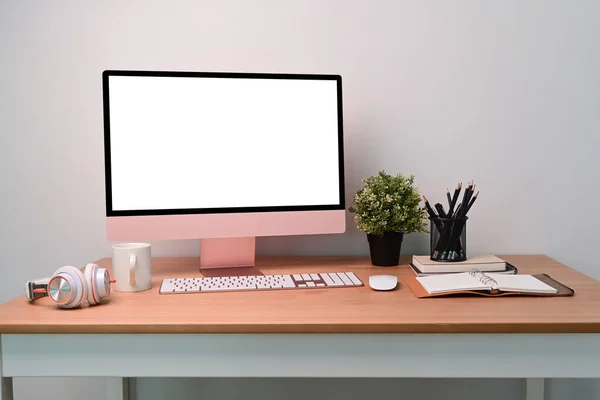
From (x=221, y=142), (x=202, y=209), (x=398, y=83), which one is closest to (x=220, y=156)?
(x=221, y=142)

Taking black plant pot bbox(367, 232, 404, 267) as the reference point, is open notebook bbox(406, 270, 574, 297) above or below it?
below

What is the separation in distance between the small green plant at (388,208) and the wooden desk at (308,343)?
441mm

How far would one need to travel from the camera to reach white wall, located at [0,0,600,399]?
162 centimetres

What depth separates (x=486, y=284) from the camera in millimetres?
1174

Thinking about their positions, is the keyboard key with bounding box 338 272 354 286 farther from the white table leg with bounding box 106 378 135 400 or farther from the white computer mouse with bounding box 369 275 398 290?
the white table leg with bounding box 106 378 135 400

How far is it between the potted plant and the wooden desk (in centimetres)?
44

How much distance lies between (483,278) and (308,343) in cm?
47

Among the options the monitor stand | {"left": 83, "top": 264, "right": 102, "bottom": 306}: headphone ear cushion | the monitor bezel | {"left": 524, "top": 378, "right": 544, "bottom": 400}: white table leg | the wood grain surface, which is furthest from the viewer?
{"left": 524, "top": 378, "right": 544, "bottom": 400}: white table leg

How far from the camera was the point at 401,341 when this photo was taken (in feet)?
3.25

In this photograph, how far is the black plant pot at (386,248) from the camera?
1.46 metres

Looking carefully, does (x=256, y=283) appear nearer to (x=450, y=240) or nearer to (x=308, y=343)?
(x=308, y=343)

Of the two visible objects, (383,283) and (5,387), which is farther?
(383,283)

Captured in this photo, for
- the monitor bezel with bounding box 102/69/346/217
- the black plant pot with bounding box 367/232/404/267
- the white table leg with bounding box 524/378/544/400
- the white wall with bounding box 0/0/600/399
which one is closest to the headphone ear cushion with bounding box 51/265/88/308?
the monitor bezel with bounding box 102/69/346/217

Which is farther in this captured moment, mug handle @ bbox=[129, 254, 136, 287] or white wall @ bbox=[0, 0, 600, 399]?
white wall @ bbox=[0, 0, 600, 399]
